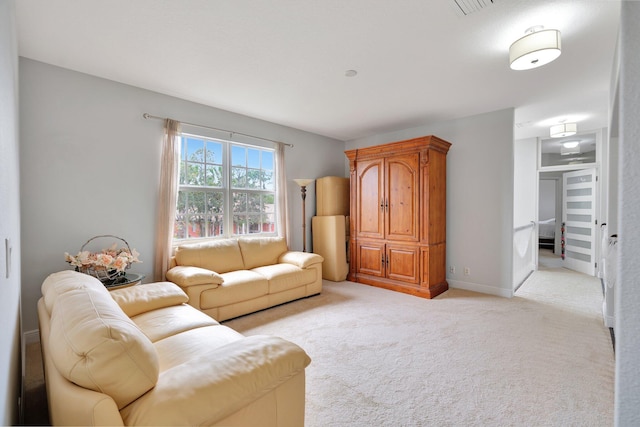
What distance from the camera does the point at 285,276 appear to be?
3.60 meters

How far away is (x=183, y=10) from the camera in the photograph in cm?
197

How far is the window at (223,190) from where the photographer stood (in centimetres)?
371

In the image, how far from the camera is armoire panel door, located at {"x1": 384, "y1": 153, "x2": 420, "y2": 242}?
4.09 metres

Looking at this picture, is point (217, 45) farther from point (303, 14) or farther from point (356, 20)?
point (356, 20)

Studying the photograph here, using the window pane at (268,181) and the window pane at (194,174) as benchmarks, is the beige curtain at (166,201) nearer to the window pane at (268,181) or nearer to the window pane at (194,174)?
the window pane at (194,174)

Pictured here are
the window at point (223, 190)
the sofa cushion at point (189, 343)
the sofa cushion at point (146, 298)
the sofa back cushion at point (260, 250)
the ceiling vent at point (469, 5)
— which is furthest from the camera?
the sofa back cushion at point (260, 250)

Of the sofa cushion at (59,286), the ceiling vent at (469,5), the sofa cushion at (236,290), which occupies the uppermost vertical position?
the ceiling vent at (469,5)

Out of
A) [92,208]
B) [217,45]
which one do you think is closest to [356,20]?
[217,45]

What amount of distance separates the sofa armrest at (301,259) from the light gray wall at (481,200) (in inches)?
82.3

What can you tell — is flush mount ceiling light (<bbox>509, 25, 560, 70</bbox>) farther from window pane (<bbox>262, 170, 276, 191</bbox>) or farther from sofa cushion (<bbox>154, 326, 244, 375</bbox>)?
window pane (<bbox>262, 170, 276, 191</bbox>)

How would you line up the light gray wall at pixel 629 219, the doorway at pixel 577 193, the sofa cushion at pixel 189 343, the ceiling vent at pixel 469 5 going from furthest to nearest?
the doorway at pixel 577 193 < the ceiling vent at pixel 469 5 < the sofa cushion at pixel 189 343 < the light gray wall at pixel 629 219

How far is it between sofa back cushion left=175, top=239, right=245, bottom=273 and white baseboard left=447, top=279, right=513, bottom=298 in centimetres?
313

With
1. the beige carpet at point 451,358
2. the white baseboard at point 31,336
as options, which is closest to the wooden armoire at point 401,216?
the beige carpet at point 451,358

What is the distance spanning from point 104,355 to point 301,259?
9.93 ft
